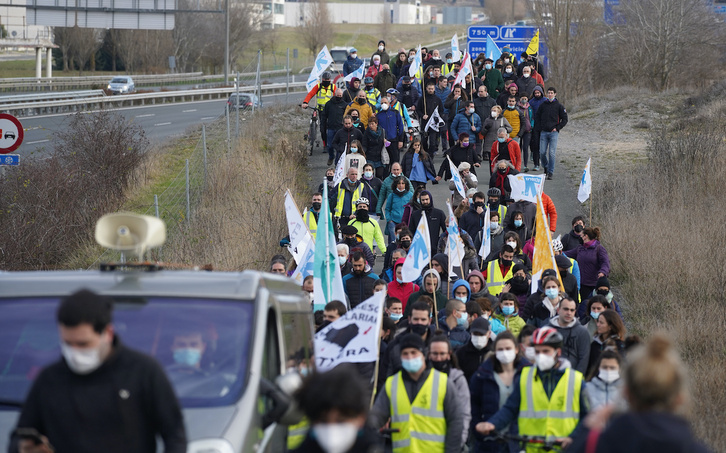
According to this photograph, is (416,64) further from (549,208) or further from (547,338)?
(547,338)

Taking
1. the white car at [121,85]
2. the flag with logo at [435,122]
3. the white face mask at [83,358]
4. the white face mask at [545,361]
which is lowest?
the white face mask at [545,361]

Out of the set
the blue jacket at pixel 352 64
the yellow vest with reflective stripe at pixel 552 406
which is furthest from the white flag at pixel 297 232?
the blue jacket at pixel 352 64

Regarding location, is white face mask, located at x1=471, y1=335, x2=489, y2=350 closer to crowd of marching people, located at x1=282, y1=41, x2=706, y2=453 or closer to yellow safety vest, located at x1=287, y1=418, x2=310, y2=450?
crowd of marching people, located at x1=282, y1=41, x2=706, y2=453

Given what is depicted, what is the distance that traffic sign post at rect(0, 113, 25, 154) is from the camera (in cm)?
1573

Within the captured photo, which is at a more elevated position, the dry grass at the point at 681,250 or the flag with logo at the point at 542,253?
the flag with logo at the point at 542,253

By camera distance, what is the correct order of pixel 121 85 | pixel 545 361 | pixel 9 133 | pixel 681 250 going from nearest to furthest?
pixel 545 361 < pixel 9 133 < pixel 681 250 < pixel 121 85

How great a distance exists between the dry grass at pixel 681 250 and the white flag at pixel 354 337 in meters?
3.91

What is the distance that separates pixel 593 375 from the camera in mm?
8359

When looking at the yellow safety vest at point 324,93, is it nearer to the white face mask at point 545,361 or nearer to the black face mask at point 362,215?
the black face mask at point 362,215

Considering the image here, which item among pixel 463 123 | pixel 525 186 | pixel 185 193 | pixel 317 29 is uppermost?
pixel 317 29

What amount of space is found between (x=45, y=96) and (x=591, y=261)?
36078mm

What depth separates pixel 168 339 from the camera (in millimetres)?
5293

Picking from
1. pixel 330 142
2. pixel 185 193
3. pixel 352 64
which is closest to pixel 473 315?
pixel 330 142

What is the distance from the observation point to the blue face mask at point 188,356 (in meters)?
5.28
